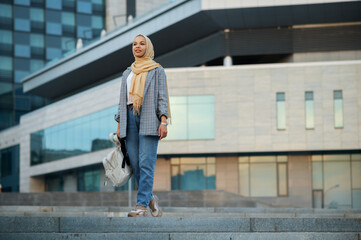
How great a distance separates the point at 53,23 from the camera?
223 ft

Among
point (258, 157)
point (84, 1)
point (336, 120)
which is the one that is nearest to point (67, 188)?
point (258, 157)

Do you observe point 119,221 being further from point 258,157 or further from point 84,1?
point 84,1

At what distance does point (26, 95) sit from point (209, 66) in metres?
29.9

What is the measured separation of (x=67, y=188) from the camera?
1940 inches

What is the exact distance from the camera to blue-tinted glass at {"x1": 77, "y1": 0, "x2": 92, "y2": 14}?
6850 centimetres

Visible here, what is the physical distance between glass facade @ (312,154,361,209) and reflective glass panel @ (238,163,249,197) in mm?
3701

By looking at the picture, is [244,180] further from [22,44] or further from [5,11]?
[5,11]

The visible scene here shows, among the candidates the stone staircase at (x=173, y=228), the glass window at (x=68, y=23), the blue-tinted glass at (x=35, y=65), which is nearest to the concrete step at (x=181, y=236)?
the stone staircase at (x=173, y=228)

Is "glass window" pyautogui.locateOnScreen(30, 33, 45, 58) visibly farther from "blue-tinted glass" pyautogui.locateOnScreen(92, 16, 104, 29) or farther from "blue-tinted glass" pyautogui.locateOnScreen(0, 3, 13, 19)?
"blue-tinted glass" pyautogui.locateOnScreen(92, 16, 104, 29)

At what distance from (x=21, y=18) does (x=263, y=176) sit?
117 ft

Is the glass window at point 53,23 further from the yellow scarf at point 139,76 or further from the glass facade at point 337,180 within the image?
the yellow scarf at point 139,76

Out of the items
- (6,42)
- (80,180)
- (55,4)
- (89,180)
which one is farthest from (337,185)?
(6,42)

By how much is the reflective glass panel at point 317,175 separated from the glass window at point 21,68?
35928 mm

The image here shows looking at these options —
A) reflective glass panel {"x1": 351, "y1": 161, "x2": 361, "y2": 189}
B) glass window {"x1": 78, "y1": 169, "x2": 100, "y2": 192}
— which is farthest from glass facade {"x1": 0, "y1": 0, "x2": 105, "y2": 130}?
reflective glass panel {"x1": 351, "y1": 161, "x2": 361, "y2": 189}
